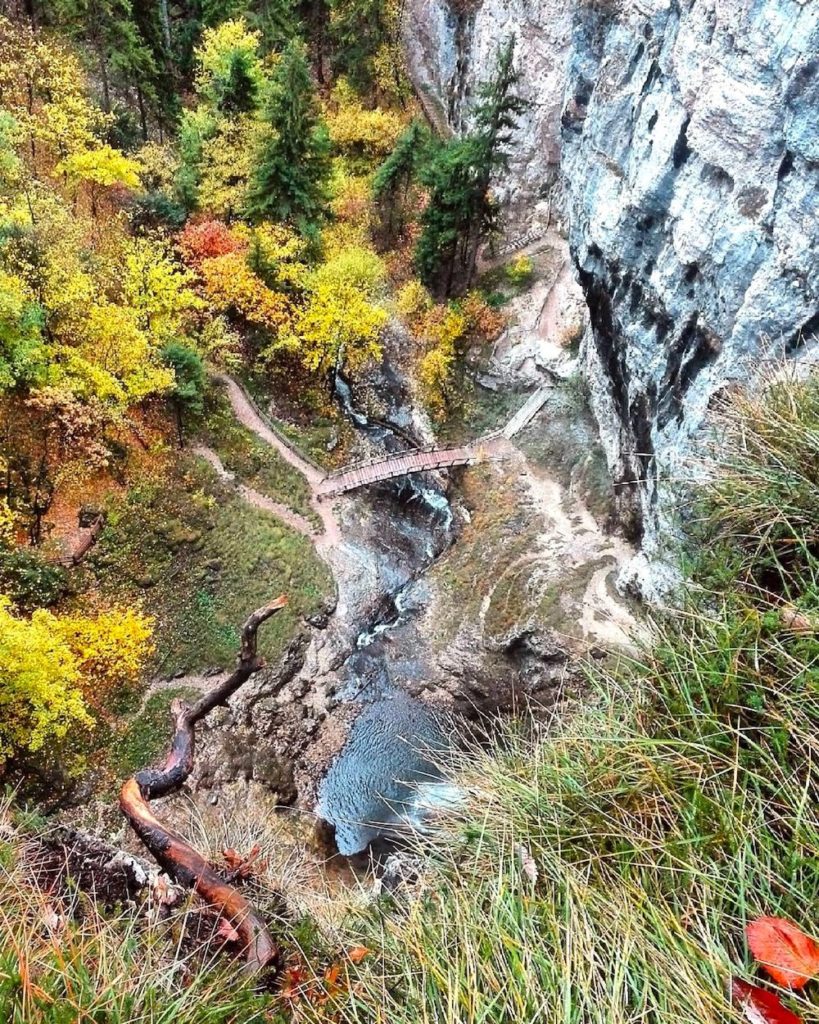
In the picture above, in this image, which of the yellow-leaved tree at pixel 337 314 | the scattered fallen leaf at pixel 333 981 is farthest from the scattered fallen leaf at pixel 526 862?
the yellow-leaved tree at pixel 337 314

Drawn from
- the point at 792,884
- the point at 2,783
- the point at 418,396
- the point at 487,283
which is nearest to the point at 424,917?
the point at 792,884

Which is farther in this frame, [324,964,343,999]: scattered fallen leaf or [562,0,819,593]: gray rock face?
[562,0,819,593]: gray rock face

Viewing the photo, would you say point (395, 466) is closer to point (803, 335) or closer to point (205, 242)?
point (205, 242)

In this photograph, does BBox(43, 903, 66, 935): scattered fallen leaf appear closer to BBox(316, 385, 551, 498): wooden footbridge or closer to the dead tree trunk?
the dead tree trunk

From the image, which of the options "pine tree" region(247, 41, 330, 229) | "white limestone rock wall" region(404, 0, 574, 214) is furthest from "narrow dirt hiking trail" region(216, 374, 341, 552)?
"white limestone rock wall" region(404, 0, 574, 214)

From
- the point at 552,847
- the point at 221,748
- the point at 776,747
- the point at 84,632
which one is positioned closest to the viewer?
the point at 776,747

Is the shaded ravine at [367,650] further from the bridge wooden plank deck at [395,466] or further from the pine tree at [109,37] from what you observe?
the pine tree at [109,37]

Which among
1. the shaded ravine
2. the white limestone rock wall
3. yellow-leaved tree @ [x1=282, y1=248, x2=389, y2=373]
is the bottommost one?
the shaded ravine

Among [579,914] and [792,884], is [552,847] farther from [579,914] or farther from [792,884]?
[792,884]
